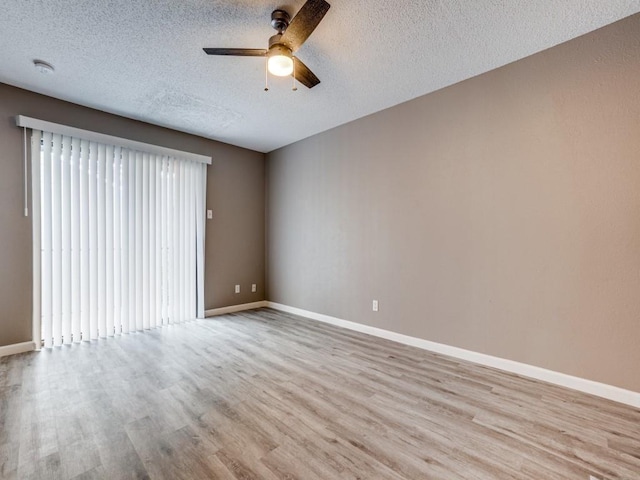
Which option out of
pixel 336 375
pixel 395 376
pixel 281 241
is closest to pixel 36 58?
pixel 281 241

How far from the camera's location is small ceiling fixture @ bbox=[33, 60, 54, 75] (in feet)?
8.23

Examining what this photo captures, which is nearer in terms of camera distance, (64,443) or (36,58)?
(64,443)

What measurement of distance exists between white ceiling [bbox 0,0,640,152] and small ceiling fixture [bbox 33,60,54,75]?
50mm

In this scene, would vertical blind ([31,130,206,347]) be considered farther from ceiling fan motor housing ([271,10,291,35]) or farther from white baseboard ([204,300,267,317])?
ceiling fan motor housing ([271,10,291,35])

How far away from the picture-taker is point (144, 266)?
3805mm

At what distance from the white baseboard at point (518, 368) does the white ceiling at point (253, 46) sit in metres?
2.65

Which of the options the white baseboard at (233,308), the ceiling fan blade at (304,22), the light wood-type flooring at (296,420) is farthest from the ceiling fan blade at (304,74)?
the white baseboard at (233,308)

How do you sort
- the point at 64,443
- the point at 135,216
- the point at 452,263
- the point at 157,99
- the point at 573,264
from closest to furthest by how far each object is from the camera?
1. the point at 64,443
2. the point at 573,264
3. the point at 452,263
4. the point at 157,99
5. the point at 135,216

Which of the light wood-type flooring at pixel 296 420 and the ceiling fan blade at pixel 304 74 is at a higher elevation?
the ceiling fan blade at pixel 304 74

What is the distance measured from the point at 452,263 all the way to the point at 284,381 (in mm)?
→ 1947

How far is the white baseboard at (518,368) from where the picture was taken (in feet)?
6.81

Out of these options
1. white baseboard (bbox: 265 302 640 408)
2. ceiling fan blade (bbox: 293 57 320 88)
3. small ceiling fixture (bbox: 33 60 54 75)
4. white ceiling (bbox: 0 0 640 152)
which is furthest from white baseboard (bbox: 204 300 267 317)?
ceiling fan blade (bbox: 293 57 320 88)

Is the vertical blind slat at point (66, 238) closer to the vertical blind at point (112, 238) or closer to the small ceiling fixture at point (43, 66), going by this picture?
the vertical blind at point (112, 238)

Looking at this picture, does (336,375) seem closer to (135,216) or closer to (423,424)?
(423,424)
